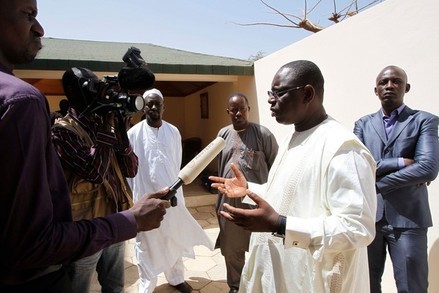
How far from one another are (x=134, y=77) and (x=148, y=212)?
85 centimetres

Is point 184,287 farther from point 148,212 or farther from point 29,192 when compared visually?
point 29,192

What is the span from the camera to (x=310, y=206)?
1.35 m

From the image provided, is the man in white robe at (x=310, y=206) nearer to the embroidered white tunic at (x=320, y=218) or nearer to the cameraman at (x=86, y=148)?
the embroidered white tunic at (x=320, y=218)

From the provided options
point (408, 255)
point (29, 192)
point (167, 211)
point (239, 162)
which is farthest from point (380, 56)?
point (29, 192)

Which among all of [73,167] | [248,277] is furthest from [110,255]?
[248,277]

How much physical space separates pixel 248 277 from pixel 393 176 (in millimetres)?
1326

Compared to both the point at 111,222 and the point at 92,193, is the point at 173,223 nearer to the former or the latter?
the point at 92,193

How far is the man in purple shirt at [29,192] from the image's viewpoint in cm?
75

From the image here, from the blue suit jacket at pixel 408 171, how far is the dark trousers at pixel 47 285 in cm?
213

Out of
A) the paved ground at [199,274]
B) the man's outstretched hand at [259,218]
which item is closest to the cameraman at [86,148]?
the man's outstretched hand at [259,218]

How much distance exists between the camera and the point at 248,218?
123 cm

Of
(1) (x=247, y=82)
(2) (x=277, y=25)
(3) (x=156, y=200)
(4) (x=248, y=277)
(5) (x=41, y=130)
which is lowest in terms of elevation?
(4) (x=248, y=277)

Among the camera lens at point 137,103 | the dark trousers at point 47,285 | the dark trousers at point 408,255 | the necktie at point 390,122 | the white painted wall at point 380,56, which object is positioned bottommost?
the dark trousers at point 408,255

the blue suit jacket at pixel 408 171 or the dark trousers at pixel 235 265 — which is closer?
the blue suit jacket at pixel 408 171
